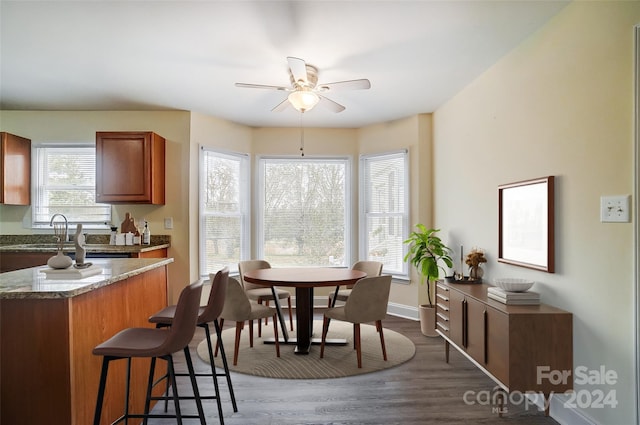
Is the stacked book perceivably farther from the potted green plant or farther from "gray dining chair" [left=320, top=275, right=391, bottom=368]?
the potted green plant

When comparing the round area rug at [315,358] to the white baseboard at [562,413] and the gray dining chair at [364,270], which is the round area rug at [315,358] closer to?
the gray dining chair at [364,270]

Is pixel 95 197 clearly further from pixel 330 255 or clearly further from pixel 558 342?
pixel 558 342

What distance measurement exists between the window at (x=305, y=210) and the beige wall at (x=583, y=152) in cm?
256

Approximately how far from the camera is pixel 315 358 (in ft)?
11.1

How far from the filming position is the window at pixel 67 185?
4.59 m

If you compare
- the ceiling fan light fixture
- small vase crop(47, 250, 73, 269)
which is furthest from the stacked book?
small vase crop(47, 250, 73, 269)

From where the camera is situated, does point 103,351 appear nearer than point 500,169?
Yes

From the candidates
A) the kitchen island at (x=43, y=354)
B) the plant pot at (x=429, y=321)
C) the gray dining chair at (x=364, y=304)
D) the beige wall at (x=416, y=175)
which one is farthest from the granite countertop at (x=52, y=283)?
the beige wall at (x=416, y=175)

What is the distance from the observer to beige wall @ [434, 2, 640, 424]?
76.0 inches

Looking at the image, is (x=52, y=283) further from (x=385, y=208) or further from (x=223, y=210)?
(x=385, y=208)

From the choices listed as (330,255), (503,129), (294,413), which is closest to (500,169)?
(503,129)

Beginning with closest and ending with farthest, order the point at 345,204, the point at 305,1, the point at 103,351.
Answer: the point at 103,351 < the point at 305,1 < the point at 345,204

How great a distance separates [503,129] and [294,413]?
8.73ft

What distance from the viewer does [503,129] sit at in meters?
3.06
